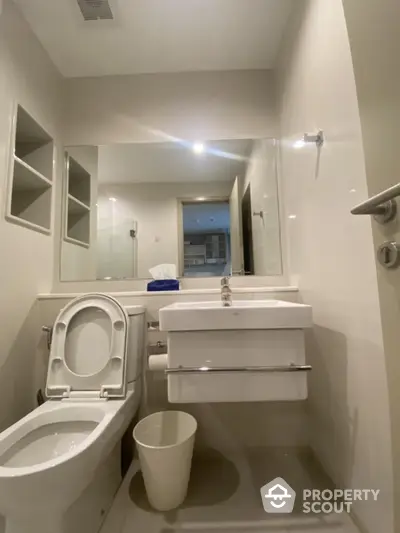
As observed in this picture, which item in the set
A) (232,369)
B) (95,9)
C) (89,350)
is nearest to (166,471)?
(232,369)

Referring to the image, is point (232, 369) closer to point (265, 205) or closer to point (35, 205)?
point (265, 205)

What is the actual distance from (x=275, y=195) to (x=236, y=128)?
0.51 meters

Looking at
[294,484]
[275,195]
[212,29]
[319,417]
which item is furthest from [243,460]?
[212,29]

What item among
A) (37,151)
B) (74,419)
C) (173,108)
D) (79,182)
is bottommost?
(74,419)

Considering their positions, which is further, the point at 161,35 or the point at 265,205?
the point at 265,205

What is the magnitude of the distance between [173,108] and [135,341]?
1.50 meters

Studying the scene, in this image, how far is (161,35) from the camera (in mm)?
1702

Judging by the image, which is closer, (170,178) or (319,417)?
(319,417)

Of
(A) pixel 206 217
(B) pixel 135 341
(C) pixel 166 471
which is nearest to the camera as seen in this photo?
(C) pixel 166 471

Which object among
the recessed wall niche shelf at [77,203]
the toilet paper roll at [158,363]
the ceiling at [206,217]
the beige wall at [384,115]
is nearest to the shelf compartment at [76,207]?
the recessed wall niche shelf at [77,203]

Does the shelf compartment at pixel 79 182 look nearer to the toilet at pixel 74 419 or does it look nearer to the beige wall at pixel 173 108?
the beige wall at pixel 173 108

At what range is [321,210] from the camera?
50.1 inches

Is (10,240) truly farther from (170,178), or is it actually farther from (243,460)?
(243,460)

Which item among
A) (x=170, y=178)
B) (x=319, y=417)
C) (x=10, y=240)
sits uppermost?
(x=170, y=178)
